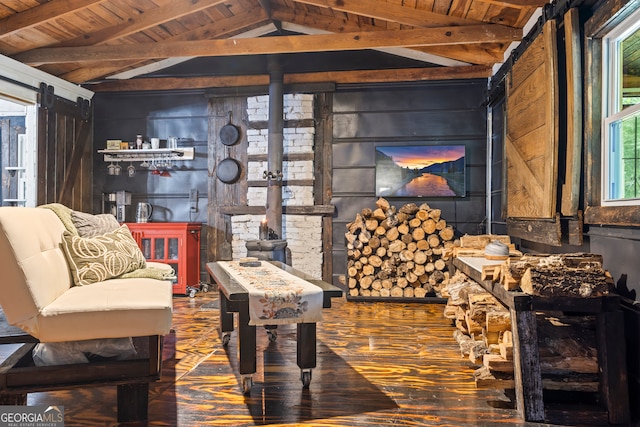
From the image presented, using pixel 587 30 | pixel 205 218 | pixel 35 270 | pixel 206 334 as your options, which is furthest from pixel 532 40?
pixel 205 218

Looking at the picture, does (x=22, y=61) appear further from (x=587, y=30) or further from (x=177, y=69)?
(x=587, y=30)

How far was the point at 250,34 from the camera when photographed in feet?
20.0

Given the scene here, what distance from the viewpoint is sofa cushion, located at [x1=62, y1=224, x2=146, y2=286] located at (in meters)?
2.65

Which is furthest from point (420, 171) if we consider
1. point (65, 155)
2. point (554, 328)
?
point (65, 155)

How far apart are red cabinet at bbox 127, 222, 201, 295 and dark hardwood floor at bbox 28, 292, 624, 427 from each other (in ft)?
5.86

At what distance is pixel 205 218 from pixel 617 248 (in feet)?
15.6

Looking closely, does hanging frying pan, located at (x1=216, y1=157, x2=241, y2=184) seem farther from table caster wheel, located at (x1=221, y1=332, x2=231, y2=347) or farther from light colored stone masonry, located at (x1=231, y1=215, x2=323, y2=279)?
table caster wheel, located at (x1=221, y1=332, x2=231, y2=347)

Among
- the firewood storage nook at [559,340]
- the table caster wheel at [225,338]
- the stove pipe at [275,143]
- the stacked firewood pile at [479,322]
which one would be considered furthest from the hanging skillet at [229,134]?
the firewood storage nook at [559,340]

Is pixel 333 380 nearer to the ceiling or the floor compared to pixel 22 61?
nearer to the floor

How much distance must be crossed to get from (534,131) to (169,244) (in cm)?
416

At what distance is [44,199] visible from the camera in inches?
209

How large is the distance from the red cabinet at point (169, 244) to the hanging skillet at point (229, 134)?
1158 millimetres

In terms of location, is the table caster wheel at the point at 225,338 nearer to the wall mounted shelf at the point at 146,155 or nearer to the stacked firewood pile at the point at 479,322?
the stacked firewood pile at the point at 479,322

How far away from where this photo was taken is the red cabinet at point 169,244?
18.3 ft
